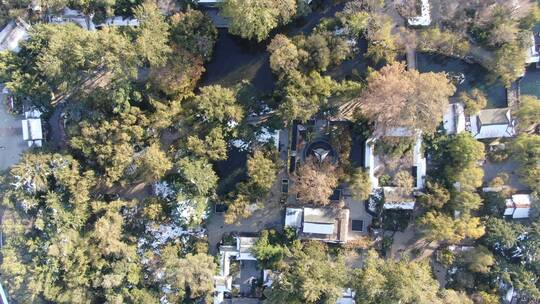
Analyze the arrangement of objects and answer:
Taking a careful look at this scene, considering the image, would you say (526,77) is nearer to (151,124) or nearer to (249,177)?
(249,177)

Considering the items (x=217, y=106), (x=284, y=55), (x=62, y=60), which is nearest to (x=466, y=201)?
(x=284, y=55)

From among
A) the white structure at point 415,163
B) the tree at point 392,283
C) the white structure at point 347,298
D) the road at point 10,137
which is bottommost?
the white structure at point 347,298

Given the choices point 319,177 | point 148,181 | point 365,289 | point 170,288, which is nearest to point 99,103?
point 148,181

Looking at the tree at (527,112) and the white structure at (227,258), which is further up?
the tree at (527,112)

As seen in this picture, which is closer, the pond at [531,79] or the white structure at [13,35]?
the white structure at [13,35]

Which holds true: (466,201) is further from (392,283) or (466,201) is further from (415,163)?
(392,283)

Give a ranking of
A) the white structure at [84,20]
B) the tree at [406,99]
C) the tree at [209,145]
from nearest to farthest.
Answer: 1. the tree at [406,99]
2. the tree at [209,145]
3. the white structure at [84,20]

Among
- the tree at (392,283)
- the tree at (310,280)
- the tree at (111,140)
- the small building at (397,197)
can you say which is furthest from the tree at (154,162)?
the small building at (397,197)

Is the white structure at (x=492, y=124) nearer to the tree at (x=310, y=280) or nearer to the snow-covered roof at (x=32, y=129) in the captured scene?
the tree at (x=310, y=280)
